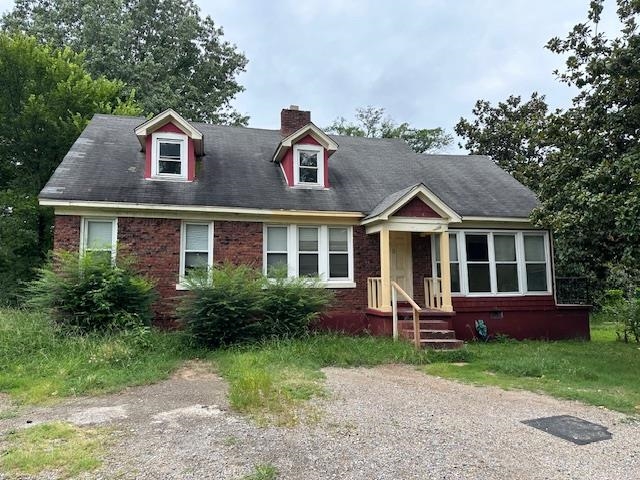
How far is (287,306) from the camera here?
10.0 metres

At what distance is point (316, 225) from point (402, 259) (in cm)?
268

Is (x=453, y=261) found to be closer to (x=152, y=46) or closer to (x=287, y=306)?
(x=287, y=306)

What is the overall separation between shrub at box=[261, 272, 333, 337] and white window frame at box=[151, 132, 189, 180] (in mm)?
4044

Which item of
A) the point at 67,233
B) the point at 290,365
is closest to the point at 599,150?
the point at 290,365

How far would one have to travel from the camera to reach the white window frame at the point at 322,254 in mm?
11867

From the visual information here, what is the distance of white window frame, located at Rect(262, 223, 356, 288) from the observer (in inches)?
467

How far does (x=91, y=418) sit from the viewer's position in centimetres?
518

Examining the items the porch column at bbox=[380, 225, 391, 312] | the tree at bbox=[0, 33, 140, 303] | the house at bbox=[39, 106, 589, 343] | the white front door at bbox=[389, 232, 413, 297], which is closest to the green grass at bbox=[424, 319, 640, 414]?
the house at bbox=[39, 106, 589, 343]

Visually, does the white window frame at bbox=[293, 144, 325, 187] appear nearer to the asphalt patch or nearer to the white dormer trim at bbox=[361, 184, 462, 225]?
the white dormer trim at bbox=[361, 184, 462, 225]

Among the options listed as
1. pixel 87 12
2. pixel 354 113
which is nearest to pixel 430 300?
pixel 87 12

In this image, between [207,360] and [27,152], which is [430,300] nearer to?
[207,360]

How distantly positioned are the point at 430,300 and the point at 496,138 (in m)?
21.4

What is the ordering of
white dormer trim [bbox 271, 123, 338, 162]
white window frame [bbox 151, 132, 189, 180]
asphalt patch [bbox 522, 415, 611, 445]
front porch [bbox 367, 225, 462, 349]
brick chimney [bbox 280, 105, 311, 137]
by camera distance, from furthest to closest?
1. brick chimney [bbox 280, 105, 311, 137]
2. white dormer trim [bbox 271, 123, 338, 162]
3. white window frame [bbox 151, 132, 189, 180]
4. front porch [bbox 367, 225, 462, 349]
5. asphalt patch [bbox 522, 415, 611, 445]

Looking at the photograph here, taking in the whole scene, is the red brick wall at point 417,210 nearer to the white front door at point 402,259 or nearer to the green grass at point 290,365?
the white front door at point 402,259
